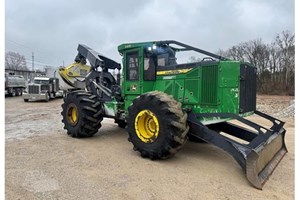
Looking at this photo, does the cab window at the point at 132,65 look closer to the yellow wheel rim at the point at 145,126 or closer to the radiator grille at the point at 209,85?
the yellow wheel rim at the point at 145,126

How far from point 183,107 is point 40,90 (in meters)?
19.1

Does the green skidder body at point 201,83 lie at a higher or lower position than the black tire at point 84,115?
higher

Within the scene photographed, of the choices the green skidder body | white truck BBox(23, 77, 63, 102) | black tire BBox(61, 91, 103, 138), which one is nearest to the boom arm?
black tire BBox(61, 91, 103, 138)

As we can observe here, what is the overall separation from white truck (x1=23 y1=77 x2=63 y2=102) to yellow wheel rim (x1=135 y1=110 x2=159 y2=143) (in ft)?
60.4

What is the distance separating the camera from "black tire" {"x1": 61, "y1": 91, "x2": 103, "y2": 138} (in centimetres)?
687

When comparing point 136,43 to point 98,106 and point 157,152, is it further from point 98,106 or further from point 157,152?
point 157,152

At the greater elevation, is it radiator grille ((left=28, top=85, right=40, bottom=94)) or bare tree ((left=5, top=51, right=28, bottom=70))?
bare tree ((left=5, top=51, right=28, bottom=70))

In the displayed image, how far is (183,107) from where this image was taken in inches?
220

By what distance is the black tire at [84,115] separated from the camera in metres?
6.87

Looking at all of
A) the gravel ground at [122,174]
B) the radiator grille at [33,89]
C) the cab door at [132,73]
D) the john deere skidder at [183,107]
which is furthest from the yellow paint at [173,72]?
the radiator grille at [33,89]

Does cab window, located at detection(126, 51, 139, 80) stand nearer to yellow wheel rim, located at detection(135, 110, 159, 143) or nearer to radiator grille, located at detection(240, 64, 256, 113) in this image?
yellow wheel rim, located at detection(135, 110, 159, 143)

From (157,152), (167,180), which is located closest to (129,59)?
(157,152)

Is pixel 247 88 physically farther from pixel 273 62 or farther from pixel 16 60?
pixel 16 60

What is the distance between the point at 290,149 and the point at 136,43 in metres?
4.61
